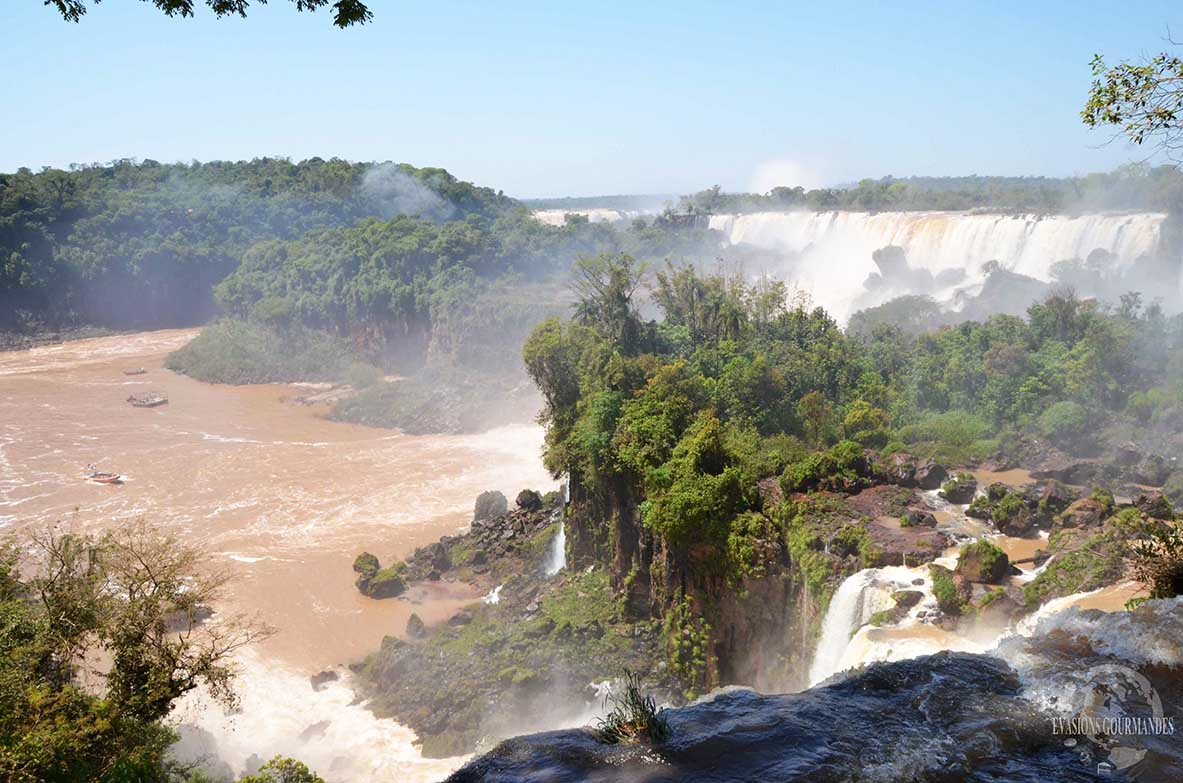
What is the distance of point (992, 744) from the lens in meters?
8.39

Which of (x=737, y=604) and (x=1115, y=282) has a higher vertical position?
(x=1115, y=282)

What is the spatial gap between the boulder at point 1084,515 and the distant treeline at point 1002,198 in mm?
14076

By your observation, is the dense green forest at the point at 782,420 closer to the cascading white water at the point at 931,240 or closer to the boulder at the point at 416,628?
the boulder at the point at 416,628

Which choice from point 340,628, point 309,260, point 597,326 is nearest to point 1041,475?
point 597,326

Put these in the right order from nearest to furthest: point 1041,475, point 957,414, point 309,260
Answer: point 1041,475
point 957,414
point 309,260

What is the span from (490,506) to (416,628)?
319 inches

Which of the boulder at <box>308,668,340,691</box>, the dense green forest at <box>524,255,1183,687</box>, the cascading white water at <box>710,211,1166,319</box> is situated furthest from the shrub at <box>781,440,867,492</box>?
the cascading white water at <box>710,211,1166,319</box>

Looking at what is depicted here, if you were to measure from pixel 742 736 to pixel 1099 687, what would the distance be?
13.5 ft

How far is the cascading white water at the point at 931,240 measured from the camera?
43.0m

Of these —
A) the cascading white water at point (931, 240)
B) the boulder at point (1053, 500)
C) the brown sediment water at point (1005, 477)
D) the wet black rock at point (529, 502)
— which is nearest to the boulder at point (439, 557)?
the wet black rock at point (529, 502)

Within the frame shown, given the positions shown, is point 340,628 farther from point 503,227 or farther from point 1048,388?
point 503,227

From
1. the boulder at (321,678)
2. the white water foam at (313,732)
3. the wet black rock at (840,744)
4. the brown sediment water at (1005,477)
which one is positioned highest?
the wet black rock at (840,744)

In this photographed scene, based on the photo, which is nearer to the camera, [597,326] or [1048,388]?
[1048,388]

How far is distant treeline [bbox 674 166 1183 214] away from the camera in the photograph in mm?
45656
